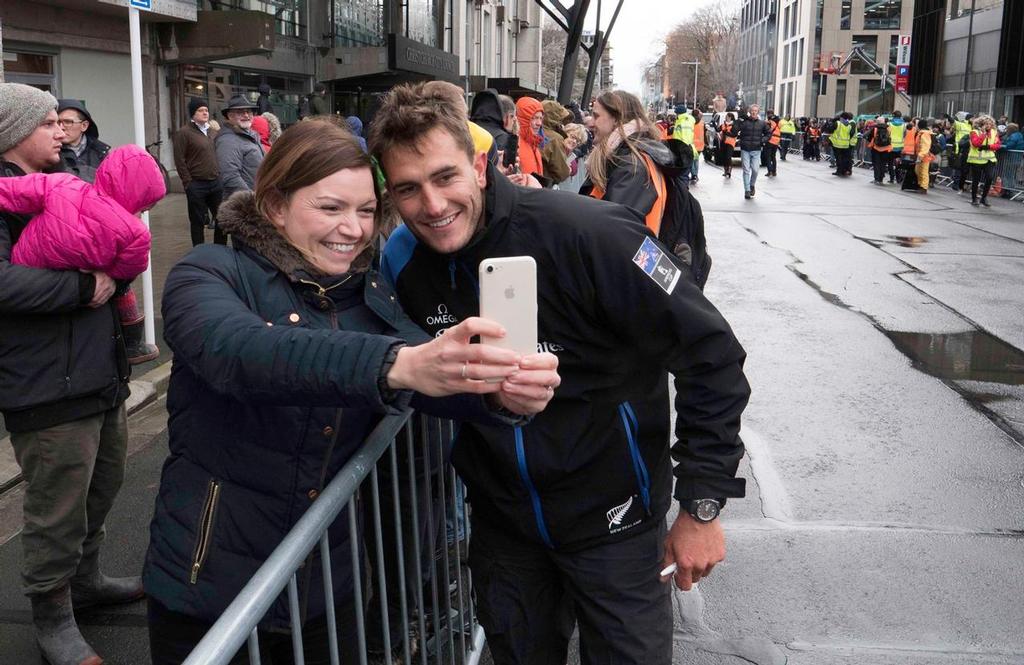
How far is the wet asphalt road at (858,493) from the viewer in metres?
3.88

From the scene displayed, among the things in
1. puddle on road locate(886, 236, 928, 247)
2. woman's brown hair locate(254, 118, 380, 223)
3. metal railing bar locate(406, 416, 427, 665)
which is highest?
woman's brown hair locate(254, 118, 380, 223)

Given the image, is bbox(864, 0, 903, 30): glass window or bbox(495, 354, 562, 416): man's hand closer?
bbox(495, 354, 562, 416): man's hand

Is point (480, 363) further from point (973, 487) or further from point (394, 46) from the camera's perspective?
point (394, 46)

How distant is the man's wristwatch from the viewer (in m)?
2.37

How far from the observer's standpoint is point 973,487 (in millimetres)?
5422

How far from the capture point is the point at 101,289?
10.8ft

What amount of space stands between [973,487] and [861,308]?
199 inches

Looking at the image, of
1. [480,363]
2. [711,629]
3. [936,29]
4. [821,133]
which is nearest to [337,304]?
[480,363]

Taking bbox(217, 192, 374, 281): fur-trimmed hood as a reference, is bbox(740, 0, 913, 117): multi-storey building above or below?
above

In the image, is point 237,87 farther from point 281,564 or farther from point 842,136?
point 281,564

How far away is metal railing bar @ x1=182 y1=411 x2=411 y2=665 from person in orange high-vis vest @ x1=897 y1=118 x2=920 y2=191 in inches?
1022

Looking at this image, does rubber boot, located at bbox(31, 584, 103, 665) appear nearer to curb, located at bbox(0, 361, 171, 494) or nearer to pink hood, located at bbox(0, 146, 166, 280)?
pink hood, located at bbox(0, 146, 166, 280)

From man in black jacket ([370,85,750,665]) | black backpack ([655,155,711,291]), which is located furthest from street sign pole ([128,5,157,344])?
man in black jacket ([370,85,750,665])

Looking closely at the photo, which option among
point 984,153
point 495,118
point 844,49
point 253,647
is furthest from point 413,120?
point 844,49
